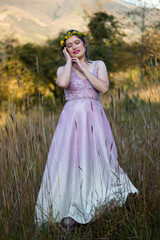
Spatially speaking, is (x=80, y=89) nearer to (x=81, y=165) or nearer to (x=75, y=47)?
(x=75, y=47)

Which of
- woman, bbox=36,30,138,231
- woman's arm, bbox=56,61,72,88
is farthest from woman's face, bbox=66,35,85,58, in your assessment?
woman's arm, bbox=56,61,72,88

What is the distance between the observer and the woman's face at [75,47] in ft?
7.80

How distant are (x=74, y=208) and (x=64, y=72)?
3.37 ft

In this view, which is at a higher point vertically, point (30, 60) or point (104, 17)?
point (104, 17)

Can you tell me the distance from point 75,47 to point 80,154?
88cm

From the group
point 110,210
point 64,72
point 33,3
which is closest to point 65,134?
point 64,72

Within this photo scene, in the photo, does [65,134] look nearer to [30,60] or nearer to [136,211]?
[136,211]

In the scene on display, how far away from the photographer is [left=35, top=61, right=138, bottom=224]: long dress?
205 cm

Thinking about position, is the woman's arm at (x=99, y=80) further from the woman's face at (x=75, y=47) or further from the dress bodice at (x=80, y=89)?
the woman's face at (x=75, y=47)

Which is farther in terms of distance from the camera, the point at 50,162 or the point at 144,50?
the point at 144,50

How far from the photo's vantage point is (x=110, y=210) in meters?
2.03

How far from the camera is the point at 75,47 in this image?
2.38 m

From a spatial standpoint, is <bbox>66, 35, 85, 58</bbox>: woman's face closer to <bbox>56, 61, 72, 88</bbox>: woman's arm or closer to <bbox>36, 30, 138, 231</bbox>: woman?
<bbox>36, 30, 138, 231</bbox>: woman

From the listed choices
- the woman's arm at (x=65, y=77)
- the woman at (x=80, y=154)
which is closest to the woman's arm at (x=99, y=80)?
the woman at (x=80, y=154)
